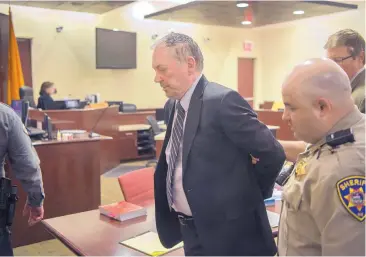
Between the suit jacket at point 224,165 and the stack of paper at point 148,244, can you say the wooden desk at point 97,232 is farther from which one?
the suit jacket at point 224,165

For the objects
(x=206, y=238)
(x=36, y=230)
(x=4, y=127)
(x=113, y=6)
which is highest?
(x=113, y=6)

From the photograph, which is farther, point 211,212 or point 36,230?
point 36,230

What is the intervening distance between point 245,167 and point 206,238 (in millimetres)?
305

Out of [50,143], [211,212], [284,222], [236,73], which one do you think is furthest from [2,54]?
[236,73]

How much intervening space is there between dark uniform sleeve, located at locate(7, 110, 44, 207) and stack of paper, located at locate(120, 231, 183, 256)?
70cm

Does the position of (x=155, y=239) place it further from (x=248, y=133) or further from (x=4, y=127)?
(x=4, y=127)

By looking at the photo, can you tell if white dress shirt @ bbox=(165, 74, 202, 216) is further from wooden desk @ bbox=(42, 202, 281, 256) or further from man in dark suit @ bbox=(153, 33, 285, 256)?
wooden desk @ bbox=(42, 202, 281, 256)

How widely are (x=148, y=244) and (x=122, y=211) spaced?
392mm

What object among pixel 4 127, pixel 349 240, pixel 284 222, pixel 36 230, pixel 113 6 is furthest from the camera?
pixel 113 6

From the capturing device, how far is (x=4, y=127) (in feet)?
6.59

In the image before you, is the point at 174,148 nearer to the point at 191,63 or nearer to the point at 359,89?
the point at 191,63

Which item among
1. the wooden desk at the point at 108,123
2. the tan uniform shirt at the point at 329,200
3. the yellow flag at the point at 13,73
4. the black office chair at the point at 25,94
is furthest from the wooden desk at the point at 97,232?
the black office chair at the point at 25,94

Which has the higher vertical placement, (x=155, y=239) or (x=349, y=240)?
(x=349, y=240)

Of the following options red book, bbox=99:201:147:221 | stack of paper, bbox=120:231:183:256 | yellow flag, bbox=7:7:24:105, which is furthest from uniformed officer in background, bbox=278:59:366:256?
yellow flag, bbox=7:7:24:105
